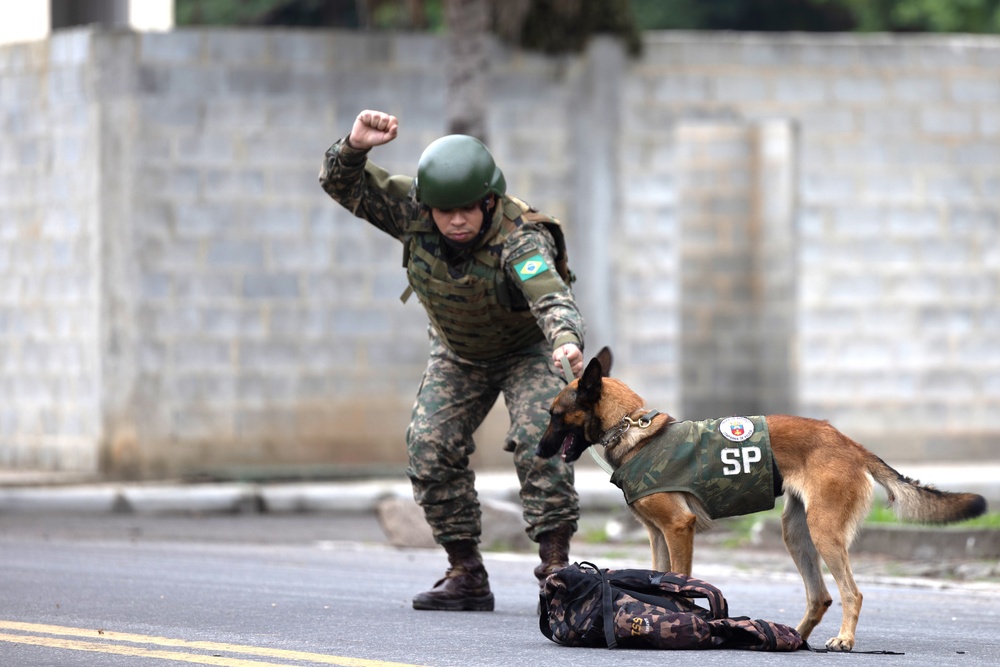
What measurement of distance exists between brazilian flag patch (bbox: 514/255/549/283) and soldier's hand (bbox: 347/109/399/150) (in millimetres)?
822

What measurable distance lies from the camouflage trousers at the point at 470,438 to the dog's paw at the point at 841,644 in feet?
5.12

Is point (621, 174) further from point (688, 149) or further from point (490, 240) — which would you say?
point (490, 240)

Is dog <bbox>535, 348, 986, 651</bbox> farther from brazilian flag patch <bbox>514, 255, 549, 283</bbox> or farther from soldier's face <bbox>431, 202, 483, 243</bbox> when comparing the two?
soldier's face <bbox>431, 202, 483, 243</bbox>

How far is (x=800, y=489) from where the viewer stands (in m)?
6.38

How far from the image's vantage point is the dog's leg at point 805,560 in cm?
656

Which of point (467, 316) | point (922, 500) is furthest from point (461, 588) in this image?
point (922, 500)

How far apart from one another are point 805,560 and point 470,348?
1.81 m

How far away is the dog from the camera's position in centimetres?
632

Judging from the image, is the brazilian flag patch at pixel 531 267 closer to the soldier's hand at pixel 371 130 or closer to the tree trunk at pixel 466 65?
the soldier's hand at pixel 371 130

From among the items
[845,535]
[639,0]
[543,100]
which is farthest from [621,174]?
[639,0]

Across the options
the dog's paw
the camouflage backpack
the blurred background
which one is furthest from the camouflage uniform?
Answer: the blurred background

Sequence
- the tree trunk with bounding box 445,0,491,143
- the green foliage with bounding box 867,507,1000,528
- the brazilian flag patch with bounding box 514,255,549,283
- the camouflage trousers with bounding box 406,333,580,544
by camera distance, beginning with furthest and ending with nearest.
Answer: the tree trunk with bounding box 445,0,491,143
the green foliage with bounding box 867,507,1000,528
the camouflage trousers with bounding box 406,333,580,544
the brazilian flag patch with bounding box 514,255,549,283

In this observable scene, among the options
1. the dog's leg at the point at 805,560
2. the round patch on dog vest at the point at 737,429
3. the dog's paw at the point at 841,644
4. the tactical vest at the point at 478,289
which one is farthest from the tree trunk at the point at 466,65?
the dog's paw at the point at 841,644

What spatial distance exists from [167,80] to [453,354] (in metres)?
7.91
